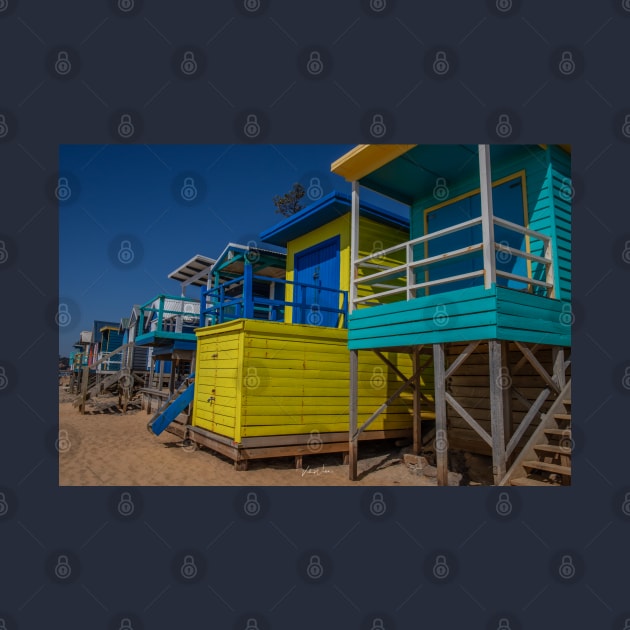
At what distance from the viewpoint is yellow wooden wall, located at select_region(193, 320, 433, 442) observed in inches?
315

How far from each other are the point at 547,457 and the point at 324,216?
666 centimetres

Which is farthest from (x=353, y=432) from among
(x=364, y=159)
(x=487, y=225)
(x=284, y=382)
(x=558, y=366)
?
(x=364, y=159)

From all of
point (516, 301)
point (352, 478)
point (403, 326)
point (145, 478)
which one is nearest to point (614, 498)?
point (516, 301)

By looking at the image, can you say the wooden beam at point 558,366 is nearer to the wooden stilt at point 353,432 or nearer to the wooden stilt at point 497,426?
the wooden stilt at point 497,426

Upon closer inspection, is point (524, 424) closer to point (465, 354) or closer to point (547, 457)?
point (547, 457)

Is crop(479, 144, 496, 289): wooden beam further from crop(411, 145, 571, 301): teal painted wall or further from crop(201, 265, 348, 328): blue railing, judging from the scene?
crop(201, 265, 348, 328): blue railing

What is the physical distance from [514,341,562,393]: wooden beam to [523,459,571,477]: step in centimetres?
117

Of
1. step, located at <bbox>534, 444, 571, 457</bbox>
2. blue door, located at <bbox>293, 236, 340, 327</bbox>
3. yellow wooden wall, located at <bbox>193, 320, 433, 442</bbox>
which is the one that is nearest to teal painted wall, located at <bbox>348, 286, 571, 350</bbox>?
step, located at <bbox>534, 444, 571, 457</bbox>

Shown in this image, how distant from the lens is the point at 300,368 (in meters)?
8.52

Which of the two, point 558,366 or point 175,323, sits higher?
point 175,323

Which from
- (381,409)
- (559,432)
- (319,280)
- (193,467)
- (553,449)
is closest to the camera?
(553,449)

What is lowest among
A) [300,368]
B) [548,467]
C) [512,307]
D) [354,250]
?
[548,467]

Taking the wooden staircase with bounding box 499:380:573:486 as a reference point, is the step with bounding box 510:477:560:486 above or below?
below

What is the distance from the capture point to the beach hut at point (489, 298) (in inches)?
221
